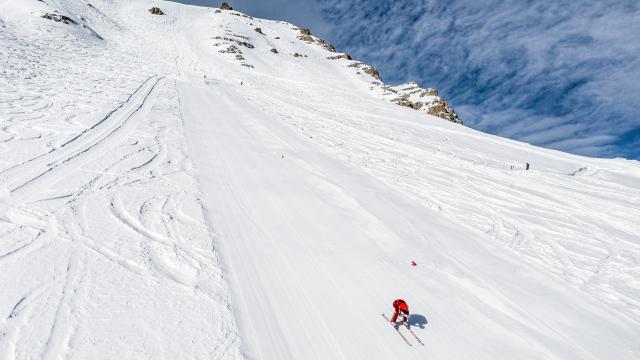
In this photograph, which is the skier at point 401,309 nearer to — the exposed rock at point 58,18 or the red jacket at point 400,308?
the red jacket at point 400,308

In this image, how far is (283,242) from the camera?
5809mm

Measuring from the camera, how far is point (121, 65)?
2461 cm

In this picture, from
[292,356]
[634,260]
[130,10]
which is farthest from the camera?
[130,10]

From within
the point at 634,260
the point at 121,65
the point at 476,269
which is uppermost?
the point at 634,260

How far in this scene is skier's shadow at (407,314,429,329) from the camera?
173 inches

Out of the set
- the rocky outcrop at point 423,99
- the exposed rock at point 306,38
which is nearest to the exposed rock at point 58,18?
the rocky outcrop at point 423,99

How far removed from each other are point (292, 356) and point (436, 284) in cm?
256

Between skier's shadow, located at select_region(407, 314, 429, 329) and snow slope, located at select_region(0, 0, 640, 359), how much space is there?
0.06 metres

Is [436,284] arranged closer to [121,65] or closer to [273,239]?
[273,239]

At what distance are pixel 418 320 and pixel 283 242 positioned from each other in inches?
91.9

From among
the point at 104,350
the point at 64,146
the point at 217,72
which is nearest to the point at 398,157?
the point at 64,146

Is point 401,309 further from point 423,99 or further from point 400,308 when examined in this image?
point 423,99

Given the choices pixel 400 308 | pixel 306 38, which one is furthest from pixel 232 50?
pixel 400 308

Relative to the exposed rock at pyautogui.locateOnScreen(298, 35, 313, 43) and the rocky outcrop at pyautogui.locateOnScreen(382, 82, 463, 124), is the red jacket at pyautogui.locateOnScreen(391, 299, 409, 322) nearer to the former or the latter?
the rocky outcrop at pyautogui.locateOnScreen(382, 82, 463, 124)
